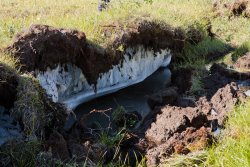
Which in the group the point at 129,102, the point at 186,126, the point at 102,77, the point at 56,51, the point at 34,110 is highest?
the point at 56,51

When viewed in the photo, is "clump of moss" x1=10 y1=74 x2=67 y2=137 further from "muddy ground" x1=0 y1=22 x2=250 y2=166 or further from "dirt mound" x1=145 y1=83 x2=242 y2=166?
"dirt mound" x1=145 y1=83 x2=242 y2=166

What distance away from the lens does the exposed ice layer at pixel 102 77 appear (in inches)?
340

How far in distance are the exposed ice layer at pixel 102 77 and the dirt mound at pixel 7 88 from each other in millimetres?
1491

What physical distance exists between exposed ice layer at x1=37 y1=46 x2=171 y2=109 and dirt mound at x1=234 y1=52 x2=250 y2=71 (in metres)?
1.89

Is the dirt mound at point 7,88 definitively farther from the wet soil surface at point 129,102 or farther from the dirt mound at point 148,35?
the dirt mound at point 148,35

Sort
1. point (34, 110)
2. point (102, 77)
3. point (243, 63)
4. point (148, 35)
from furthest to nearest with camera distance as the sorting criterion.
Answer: point (243, 63) < point (148, 35) < point (102, 77) < point (34, 110)

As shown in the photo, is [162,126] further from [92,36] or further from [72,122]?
[92,36]

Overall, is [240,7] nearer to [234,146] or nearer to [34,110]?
[234,146]

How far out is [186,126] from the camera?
23.6 feet

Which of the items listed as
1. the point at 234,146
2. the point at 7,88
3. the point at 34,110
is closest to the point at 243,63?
the point at 234,146

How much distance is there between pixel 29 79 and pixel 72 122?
1611 mm

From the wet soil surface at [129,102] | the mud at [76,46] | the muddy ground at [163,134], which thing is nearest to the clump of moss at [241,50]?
the wet soil surface at [129,102]

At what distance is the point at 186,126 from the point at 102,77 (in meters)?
3.09

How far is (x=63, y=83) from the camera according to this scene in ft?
29.3
